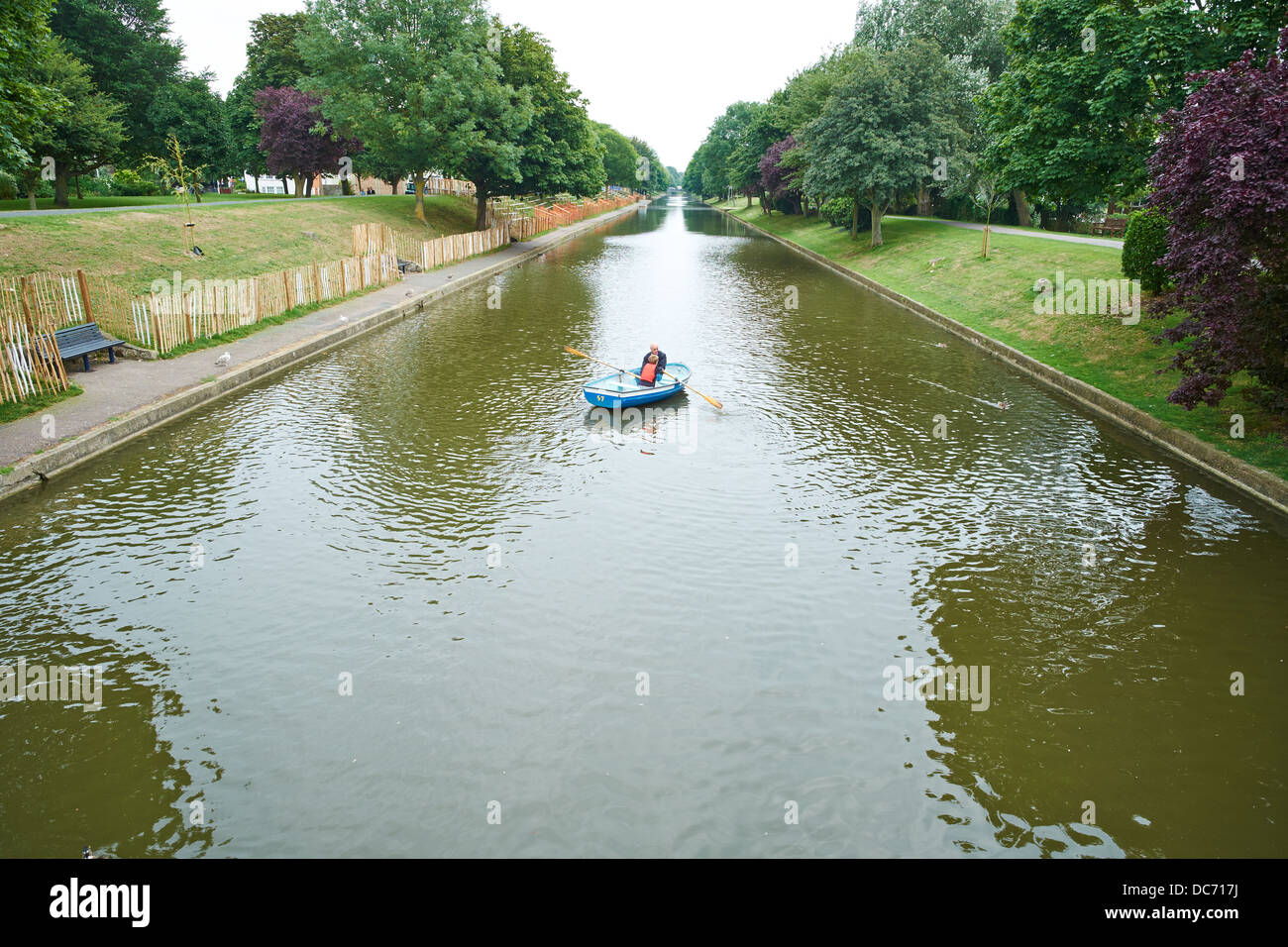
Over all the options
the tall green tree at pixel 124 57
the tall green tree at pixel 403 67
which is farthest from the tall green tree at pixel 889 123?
the tall green tree at pixel 124 57

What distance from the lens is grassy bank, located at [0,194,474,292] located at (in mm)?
22766

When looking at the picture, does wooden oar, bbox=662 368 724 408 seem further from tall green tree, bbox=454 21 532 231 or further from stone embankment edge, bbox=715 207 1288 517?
tall green tree, bbox=454 21 532 231

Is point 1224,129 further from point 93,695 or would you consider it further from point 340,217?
point 340,217

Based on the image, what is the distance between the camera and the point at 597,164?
57.7 metres

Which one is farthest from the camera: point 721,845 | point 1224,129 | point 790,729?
point 1224,129

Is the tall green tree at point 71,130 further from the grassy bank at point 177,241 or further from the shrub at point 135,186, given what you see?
the shrub at point 135,186

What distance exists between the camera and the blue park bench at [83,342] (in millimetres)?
16766

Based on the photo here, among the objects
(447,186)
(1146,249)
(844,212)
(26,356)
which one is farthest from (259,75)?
(1146,249)

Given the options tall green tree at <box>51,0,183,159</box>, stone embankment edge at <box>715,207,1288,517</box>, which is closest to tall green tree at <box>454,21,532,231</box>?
tall green tree at <box>51,0,183,159</box>

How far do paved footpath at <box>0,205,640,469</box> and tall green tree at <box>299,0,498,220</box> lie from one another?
1724 cm

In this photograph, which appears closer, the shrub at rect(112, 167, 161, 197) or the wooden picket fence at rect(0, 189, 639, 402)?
the wooden picket fence at rect(0, 189, 639, 402)

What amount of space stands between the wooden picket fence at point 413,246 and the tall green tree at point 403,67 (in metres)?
5.51
